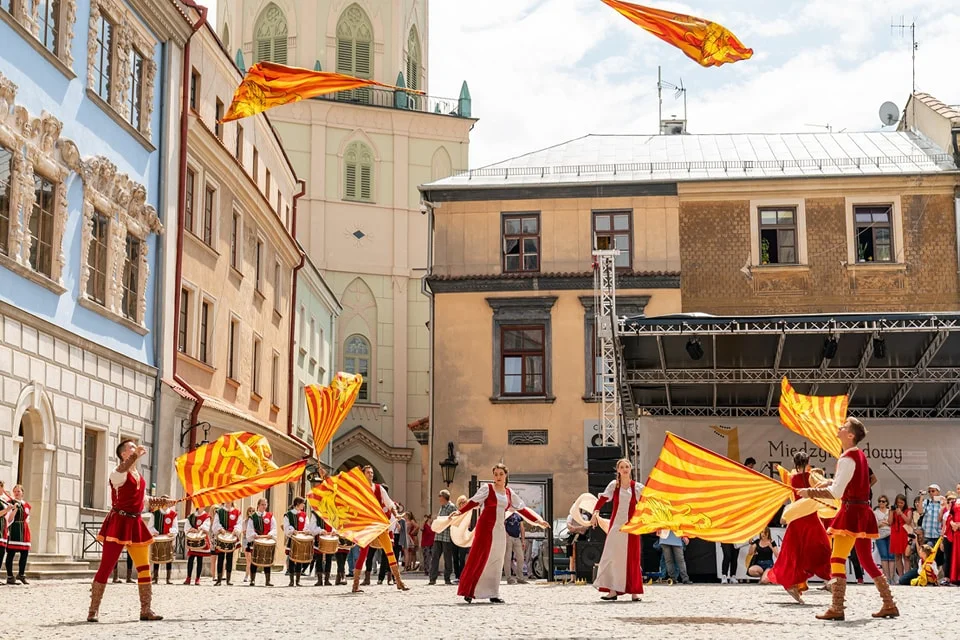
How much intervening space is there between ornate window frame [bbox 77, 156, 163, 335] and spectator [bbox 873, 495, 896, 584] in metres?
14.6

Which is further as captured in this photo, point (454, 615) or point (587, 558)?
point (587, 558)

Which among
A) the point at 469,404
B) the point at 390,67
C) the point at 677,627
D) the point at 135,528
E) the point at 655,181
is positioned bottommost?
the point at 677,627

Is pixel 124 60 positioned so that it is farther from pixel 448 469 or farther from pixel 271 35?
pixel 271 35

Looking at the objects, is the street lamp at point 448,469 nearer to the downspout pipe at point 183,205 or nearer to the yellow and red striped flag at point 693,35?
the downspout pipe at point 183,205

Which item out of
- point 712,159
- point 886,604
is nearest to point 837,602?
point 886,604

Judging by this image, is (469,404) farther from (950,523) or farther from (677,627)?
(677,627)

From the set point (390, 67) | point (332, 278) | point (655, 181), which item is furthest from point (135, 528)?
point (390, 67)

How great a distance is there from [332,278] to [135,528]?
46.0 meters

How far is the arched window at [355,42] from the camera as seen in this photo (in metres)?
62.0

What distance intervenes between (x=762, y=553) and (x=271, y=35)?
4327 cm

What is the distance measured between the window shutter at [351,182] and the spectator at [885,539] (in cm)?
3759

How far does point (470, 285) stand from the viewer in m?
39.0

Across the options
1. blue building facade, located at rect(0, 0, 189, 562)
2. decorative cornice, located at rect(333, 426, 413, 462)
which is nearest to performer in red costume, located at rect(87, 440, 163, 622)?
blue building facade, located at rect(0, 0, 189, 562)

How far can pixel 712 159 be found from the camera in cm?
4134
